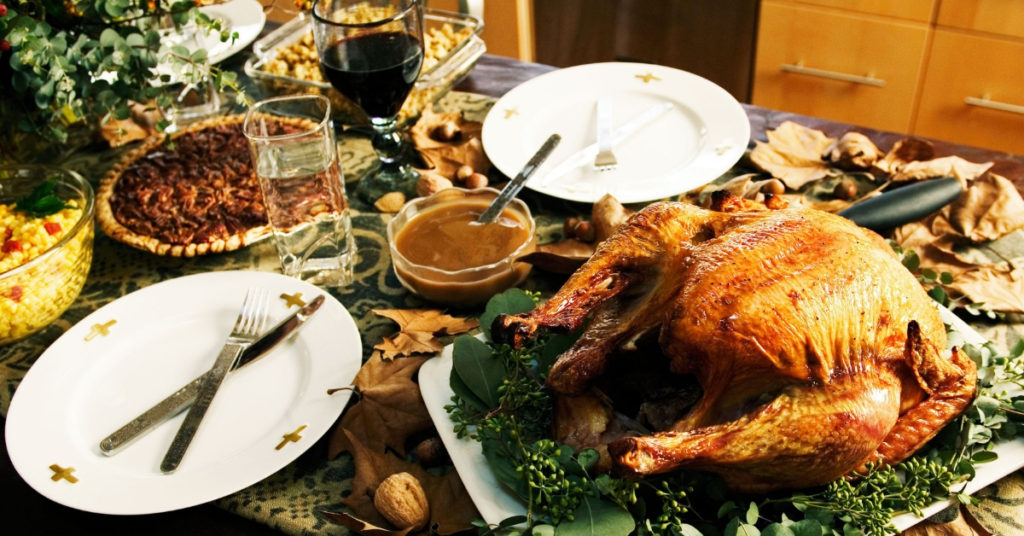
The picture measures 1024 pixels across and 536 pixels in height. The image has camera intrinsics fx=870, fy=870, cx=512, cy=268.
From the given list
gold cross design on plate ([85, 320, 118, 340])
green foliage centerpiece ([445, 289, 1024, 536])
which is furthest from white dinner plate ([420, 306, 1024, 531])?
gold cross design on plate ([85, 320, 118, 340])

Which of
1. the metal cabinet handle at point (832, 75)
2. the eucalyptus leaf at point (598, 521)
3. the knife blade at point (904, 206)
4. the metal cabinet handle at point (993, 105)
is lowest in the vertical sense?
the metal cabinet handle at point (993, 105)

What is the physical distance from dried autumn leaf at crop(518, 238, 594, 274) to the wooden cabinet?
160 centimetres

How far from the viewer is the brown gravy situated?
48.6 inches

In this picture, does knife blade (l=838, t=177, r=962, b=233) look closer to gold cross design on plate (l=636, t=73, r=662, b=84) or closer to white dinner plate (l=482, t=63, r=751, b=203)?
white dinner plate (l=482, t=63, r=751, b=203)

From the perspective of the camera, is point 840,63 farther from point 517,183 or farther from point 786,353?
point 786,353

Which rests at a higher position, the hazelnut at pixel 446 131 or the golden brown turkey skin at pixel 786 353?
the golden brown turkey skin at pixel 786 353

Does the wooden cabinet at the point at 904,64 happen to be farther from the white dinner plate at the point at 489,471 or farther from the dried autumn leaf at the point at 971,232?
the white dinner plate at the point at 489,471

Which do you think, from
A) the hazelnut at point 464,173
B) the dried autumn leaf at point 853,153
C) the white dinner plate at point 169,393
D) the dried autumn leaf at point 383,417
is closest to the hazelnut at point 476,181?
the hazelnut at point 464,173

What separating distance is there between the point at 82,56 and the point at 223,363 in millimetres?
580

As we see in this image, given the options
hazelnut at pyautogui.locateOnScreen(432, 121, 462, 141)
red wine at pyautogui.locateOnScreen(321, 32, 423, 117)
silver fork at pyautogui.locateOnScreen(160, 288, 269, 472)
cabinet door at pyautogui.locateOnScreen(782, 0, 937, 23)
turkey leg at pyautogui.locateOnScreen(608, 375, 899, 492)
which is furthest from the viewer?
cabinet door at pyautogui.locateOnScreen(782, 0, 937, 23)

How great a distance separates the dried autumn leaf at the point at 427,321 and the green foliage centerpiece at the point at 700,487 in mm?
213

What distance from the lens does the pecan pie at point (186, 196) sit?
1.32 metres

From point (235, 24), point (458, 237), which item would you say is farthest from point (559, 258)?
point (235, 24)

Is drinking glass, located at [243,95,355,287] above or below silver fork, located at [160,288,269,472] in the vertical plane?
above
